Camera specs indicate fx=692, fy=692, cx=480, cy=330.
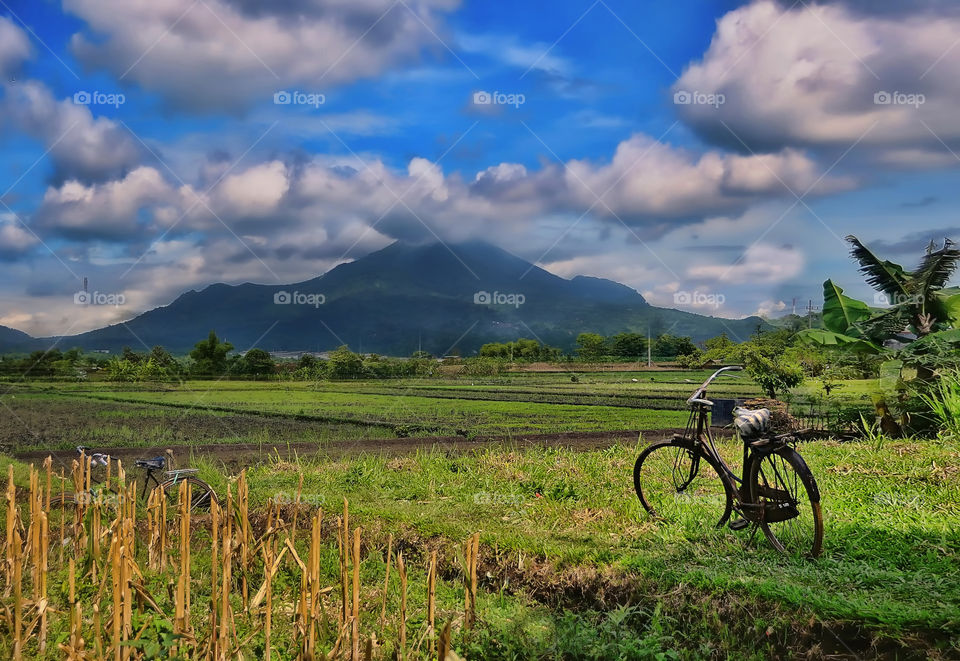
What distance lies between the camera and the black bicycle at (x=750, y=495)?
460 cm

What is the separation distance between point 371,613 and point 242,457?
6.21 m

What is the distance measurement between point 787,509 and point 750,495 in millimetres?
290

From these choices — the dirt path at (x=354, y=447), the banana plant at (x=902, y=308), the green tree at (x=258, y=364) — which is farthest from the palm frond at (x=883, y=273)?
the green tree at (x=258, y=364)

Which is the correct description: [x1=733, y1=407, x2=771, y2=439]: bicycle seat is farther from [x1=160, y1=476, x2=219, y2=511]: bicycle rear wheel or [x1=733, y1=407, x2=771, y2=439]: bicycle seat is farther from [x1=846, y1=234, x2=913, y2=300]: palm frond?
[x1=846, y1=234, x2=913, y2=300]: palm frond

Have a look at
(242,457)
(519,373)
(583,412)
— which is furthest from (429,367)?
(242,457)

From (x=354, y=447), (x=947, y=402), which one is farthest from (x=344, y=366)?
(x=947, y=402)

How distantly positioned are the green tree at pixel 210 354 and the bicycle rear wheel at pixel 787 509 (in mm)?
17053

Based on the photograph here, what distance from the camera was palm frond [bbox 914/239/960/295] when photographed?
12.0m

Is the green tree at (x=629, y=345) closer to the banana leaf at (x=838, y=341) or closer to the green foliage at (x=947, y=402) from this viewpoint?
the banana leaf at (x=838, y=341)

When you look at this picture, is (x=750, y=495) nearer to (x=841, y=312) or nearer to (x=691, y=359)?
(x=841, y=312)

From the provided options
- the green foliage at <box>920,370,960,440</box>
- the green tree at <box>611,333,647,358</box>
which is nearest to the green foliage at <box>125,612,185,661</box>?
the green foliage at <box>920,370,960,440</box>

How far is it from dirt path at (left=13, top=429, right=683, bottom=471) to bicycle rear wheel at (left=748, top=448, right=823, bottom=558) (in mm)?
4770

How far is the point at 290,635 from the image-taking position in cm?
369

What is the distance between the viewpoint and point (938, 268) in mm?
12133
